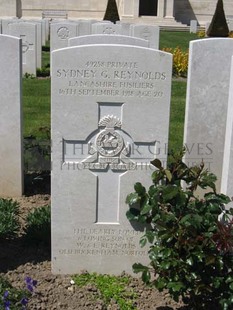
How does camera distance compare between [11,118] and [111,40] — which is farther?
[111,40]

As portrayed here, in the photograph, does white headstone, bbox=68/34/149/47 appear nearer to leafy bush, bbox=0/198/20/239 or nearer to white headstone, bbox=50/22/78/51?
leafy bush, bbox=0/198/20/239

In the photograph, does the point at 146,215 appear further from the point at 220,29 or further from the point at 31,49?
the point at 220,29

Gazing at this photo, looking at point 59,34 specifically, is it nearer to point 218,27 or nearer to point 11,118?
point 11,118

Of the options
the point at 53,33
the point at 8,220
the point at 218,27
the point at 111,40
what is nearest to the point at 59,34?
the point at 53,33

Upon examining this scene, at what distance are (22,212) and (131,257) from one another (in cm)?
153

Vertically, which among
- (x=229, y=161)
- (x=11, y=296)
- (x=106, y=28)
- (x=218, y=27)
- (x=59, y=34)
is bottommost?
(x=11, y=296)

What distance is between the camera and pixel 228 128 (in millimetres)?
3855

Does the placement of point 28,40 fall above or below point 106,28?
below

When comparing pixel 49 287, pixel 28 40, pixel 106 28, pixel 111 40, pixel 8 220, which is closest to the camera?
pixel 49 287

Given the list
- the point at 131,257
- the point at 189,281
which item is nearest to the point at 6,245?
the point at 131,257

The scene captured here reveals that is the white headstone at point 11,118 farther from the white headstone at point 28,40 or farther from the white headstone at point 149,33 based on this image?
the white headstone at point 28,40

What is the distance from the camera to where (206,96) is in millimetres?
5434

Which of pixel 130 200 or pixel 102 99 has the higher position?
pixel 102 99

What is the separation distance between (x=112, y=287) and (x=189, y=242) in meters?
0.88
